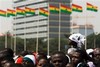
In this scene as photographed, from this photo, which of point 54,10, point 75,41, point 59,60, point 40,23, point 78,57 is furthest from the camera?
point 40,23

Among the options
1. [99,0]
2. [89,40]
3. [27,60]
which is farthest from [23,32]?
[27,60]

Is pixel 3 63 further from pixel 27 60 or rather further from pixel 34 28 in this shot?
pixel 34 28

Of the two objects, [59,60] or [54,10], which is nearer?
[59,60]

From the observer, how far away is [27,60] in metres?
6.14

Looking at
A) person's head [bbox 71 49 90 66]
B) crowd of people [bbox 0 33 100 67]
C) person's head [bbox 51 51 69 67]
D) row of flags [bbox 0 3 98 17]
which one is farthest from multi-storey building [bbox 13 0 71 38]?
person's head [bbox 51 51 69 67]

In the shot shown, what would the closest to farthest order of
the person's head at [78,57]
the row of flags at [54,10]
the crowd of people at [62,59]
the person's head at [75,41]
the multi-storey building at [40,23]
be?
the crowd of people at [62,59]
the person's head at [78,57]
the person's head at [75,41]
the row of flags at [54,10]
the multi-storey building at [40,23]

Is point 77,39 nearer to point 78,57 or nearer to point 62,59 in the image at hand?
point 78,57

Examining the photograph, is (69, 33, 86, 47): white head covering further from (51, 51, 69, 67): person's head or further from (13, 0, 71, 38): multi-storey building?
(13, 0, 71, 38): multi-storey building

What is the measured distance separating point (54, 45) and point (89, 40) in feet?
25.2

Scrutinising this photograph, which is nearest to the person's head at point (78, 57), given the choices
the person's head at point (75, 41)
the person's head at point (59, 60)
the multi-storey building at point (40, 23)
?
the person's head at point (59, 60)

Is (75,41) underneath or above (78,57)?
above

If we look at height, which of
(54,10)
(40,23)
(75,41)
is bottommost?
(40,23)

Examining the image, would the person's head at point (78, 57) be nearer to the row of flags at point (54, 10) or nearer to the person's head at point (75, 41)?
the person's head at point (75, 41)

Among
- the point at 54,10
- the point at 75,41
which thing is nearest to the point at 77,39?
the point at 75,41
